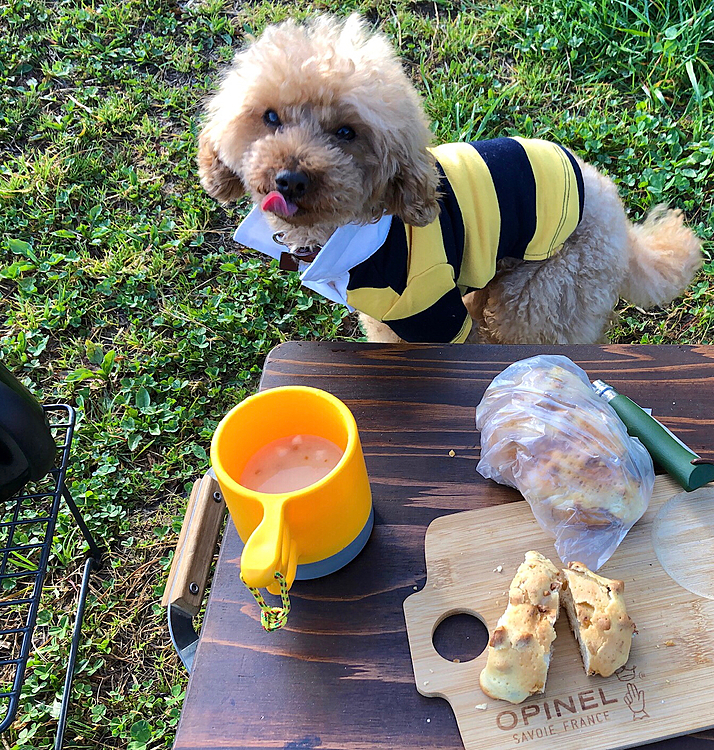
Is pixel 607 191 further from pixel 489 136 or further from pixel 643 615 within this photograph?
pixel 643 615

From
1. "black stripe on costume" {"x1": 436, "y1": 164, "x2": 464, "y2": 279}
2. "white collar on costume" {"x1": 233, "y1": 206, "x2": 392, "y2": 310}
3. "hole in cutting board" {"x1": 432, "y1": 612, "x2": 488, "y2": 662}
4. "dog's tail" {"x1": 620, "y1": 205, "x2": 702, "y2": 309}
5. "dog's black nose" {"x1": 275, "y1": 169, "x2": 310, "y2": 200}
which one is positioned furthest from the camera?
"dog's tail" {"x1": 620, "y1": 205, "x2": 702, "y2": 309}

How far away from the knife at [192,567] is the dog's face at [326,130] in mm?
632

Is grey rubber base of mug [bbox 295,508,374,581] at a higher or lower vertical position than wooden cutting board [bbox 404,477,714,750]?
higher

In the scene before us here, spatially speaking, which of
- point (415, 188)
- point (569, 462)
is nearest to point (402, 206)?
point (415, 188)

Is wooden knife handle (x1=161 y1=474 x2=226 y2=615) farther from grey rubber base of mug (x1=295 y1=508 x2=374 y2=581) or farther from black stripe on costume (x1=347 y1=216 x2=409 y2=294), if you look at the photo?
black stripe on costume (x1=347 y1=216 x2=409 y2=294)

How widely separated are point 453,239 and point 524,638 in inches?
40.4

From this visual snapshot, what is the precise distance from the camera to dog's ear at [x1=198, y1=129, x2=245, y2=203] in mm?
1566

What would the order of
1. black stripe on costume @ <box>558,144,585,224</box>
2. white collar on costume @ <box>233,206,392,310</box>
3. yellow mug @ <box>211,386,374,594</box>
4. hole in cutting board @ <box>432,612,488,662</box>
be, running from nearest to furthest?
1. yellow mug @ <box>211,386,374,594</box>
2. hole in cutting board @ <box>432,612,488,662</box>
3. white collar on costume @ <box>233,206,392,310</box>
4. black stripe on costume @ <box>558,144,585,224</box>

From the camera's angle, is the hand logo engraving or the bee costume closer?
the hand logo engraving

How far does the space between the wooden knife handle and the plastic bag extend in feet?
1.50

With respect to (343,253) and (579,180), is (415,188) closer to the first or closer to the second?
(343,253)

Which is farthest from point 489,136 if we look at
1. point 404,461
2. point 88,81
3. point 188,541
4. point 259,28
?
point 188,541

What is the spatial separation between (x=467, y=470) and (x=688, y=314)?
1.65 meters

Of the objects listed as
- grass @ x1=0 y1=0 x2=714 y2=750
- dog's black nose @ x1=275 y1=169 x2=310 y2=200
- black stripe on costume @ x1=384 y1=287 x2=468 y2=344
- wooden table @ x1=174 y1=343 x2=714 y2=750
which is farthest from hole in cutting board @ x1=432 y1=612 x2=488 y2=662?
grass @ x1=0 y1=0 x2=714 y2=750
